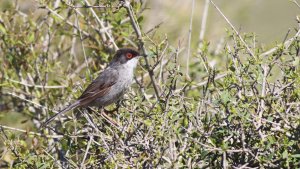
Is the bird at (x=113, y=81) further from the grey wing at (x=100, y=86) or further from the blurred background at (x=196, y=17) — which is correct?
the blurred background at (x=196, y=17)

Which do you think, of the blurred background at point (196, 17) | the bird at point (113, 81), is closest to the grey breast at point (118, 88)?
the bird at point (113, 81)

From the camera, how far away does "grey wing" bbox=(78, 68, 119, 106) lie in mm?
6195

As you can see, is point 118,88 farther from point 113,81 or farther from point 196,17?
point 196,17

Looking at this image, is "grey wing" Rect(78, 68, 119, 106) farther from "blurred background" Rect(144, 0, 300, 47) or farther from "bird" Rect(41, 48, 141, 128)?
"blurred background" Rect(144, 0, 300, 47)

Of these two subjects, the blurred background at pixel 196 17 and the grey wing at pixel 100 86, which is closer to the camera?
the grey wing at pixel 100 86

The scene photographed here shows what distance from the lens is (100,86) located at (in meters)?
6.55

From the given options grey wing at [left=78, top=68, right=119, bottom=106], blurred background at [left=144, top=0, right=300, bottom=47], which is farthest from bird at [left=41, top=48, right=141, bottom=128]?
Result: blurred background at [left=144, top=0, right=300, bottom=47]

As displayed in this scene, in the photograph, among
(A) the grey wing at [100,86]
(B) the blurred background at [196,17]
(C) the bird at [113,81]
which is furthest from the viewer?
(B) the blurred background at [196,17]

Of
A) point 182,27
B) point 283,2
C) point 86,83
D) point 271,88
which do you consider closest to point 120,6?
point 86,83

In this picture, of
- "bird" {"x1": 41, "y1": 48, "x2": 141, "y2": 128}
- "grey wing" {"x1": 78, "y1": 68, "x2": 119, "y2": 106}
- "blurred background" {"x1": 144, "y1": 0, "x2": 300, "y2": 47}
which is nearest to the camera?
"grey wing" {"x1": 78, "y1": 68, "x2": 119, "y2": 106}

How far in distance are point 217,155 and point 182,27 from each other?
7.65 m

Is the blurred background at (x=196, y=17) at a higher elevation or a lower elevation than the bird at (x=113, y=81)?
higher

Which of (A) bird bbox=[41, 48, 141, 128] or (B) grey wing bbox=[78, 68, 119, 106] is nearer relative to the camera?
(B) grey wing bbox=[78, 68, 119, 106]

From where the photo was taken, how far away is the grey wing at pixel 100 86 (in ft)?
20.3
